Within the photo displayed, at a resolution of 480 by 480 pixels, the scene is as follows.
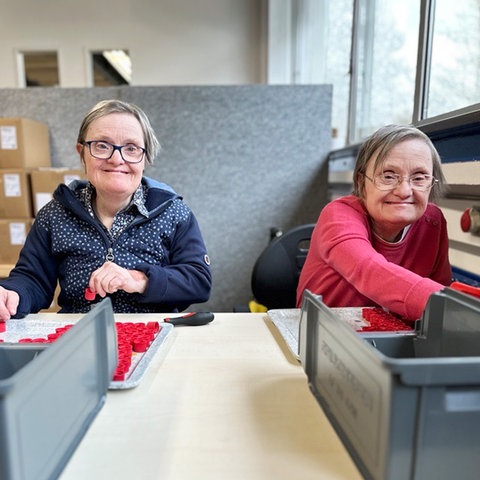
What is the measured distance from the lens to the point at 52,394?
0.38m

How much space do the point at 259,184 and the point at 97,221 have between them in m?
1.31

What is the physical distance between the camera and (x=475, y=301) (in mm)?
494

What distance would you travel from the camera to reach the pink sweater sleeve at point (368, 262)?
708 millimetres

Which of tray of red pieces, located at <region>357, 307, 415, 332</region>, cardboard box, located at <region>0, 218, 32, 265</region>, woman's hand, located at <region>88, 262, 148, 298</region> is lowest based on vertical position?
cardboard box, located at <region>0, 218, 32, 265</region>

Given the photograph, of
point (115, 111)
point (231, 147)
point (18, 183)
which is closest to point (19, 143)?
point (18, 183)

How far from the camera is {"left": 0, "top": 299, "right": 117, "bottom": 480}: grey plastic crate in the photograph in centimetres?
32

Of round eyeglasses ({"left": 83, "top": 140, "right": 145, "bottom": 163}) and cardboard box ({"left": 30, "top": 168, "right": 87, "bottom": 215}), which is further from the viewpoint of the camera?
cardboard box ({"left": 30, "top": 168, "right": 87, "bottom": 215})

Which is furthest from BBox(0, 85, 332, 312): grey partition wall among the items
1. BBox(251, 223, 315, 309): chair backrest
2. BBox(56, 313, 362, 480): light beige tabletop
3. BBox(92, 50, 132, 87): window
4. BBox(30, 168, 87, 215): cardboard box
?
BBox(92, 50, 132, 87): window

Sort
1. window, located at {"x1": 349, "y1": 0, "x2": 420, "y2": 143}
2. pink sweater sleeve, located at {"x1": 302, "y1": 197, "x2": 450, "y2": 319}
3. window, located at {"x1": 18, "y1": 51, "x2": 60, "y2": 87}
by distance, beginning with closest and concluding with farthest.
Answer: pink sweater sleeve, located at {"x1": 302, "y1": 197, "x2": 450, "y2": 319} → window, located at {"x1": 349, "y1": 0, "x2": 420, "y2": 143} → window, located at {"x1": 18, "y1": 51, "x2": 60, "y2": 87}

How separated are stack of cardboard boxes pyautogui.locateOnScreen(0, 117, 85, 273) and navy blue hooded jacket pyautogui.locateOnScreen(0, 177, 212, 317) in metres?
1.06

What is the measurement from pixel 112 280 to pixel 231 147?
1.47m

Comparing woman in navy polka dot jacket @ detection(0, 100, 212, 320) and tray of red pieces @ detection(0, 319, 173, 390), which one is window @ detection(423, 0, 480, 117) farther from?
tray of red pieces @ detection(0, 319, 173, 390)

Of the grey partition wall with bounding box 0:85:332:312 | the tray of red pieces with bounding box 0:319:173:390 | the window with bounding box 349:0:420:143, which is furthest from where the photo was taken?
the grey partition wall with bounding box 0:85:332:312

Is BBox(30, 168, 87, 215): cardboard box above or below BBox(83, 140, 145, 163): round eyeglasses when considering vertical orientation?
below
